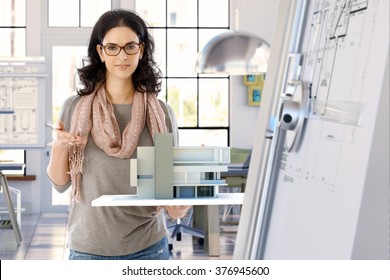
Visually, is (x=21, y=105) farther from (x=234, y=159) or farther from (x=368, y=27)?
(x=368, y=27)

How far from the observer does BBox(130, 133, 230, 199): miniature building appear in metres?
2.94

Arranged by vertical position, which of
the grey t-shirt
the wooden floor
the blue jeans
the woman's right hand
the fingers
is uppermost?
the fingers

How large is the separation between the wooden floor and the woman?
4.70 metres

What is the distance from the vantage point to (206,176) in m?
3.13

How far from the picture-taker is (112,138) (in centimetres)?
290

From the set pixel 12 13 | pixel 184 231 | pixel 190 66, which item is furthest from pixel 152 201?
pixel 12 13

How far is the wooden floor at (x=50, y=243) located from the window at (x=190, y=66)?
1.50 metres

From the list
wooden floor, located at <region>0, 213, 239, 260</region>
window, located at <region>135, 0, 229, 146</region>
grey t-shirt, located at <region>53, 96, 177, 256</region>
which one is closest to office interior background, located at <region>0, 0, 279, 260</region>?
window, located at <region>135, 0, 229, 146</region>

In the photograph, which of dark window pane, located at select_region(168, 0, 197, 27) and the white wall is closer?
the white wall

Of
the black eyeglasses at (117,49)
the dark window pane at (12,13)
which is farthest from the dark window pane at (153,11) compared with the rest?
the black eyeglasses at (117,49)

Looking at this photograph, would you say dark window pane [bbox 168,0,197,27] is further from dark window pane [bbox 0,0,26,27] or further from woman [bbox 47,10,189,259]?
woman [bbox 47,10,189,259]

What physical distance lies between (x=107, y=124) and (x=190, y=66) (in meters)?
8.83

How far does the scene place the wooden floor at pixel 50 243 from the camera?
796cm
